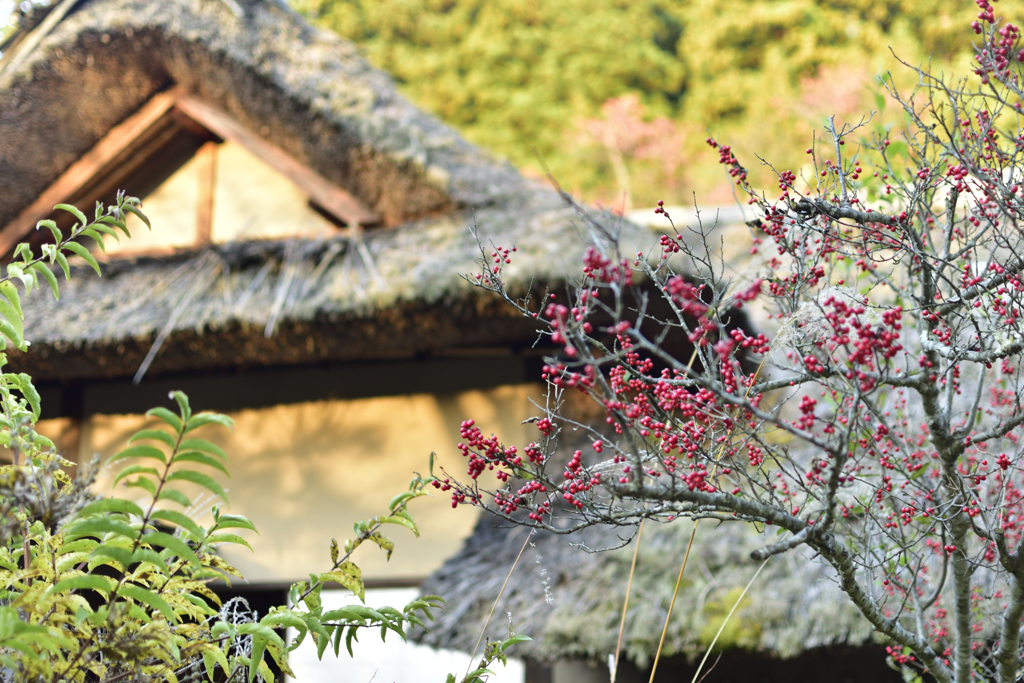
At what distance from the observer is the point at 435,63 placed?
11.0m

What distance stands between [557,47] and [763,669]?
974 cm

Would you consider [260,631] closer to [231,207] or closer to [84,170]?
[231,207]

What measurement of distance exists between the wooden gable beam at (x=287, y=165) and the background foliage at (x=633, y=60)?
6.00 metres

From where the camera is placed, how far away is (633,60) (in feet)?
35.2

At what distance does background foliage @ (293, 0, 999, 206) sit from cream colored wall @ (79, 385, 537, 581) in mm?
6275

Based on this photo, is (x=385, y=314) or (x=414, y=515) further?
(x=414, y=515)

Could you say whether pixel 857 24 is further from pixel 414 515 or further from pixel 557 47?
pixel 414 515

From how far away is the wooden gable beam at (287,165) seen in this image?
3717 mm

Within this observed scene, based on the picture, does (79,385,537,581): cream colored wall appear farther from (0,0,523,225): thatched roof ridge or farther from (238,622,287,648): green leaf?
(238,622,287,648): green leaf

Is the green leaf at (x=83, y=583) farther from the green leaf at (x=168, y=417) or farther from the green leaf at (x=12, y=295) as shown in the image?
the green leaf at (x=12, y=295)

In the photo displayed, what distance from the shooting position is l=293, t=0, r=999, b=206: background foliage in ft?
31.2

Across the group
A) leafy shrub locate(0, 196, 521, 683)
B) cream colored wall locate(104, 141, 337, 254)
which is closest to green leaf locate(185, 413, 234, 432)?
leafy shrub locate(0, 196, 521, 683)

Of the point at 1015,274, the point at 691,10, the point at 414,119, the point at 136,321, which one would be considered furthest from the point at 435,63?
the point at 1015,274

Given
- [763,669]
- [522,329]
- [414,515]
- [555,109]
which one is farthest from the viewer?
[555,109]
